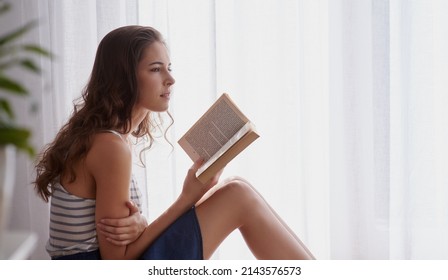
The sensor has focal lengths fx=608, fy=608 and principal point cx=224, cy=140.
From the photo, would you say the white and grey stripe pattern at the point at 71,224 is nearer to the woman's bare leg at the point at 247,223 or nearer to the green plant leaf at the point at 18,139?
the woman's bare leg at the point at 247,223

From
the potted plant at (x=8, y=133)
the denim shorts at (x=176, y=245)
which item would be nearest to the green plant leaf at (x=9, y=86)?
the potted plant at (x=8, y=133)

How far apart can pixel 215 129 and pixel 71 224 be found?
447mm

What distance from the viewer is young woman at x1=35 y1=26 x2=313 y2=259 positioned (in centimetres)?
153

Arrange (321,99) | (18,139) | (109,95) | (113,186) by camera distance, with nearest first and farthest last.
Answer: (18,139) < (113,186) < (109,95) < (321,99)

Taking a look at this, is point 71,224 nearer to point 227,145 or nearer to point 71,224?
point 71,224

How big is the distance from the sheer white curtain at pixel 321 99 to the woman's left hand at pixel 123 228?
78 centimetres

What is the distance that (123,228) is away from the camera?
5.04 ft

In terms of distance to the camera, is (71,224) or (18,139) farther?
(71,224)

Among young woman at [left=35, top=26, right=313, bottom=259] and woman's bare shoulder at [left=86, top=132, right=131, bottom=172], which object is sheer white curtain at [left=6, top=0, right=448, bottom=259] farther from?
woman's bare shoulder at [left=86, top=132, right=131, bottom=172]

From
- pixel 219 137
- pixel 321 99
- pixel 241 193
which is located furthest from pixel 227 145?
pixel 321 99

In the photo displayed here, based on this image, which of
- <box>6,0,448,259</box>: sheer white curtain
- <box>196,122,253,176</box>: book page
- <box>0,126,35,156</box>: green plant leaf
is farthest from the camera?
<box>6,0,448,259</box>: sheer white curtain

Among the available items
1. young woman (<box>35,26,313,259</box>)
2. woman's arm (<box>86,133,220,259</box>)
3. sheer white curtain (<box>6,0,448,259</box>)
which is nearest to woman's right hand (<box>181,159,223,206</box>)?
young woman (<box>35,26,313,259</box>)
